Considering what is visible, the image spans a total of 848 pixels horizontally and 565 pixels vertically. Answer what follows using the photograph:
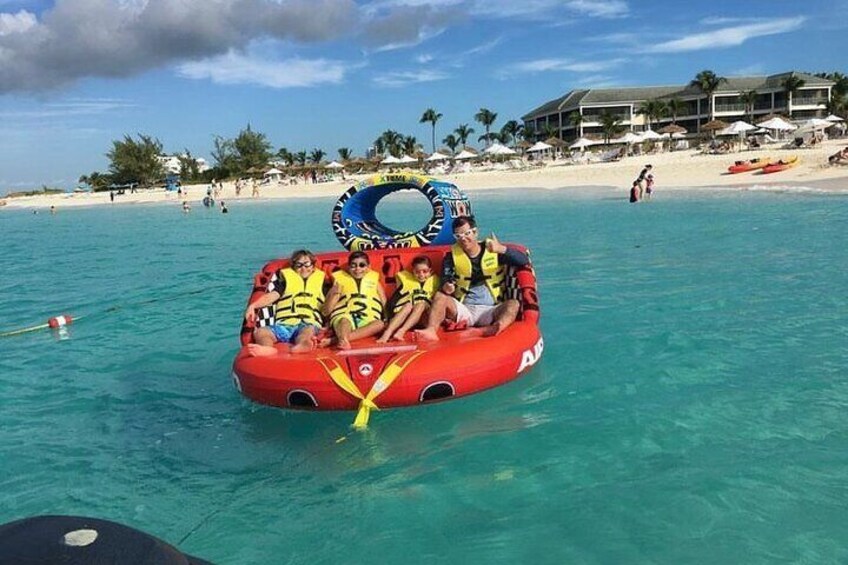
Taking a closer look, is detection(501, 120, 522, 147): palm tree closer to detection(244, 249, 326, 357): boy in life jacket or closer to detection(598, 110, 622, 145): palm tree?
detection(598, 110, 622, 145): palm tree

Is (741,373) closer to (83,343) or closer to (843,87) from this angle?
(83,343)

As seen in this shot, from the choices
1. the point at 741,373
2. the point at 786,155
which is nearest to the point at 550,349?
the point at 741,373

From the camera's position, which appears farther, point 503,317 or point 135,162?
point 135,162

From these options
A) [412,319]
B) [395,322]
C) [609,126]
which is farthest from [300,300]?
[609,126]

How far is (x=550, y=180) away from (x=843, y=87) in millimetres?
31805

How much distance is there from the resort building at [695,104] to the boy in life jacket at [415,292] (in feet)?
170

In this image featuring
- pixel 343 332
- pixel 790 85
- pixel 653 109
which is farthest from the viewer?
pixel 653 109

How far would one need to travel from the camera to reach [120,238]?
23.4 metres

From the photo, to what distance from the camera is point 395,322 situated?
577 cm

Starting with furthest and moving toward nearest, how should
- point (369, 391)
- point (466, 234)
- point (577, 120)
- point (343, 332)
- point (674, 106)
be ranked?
1. point (577, 120)
2. point (674, 106)
3. point (466, 234)
4. point (343, 332)
5. point (369, 391)

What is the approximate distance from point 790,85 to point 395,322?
5554 centimetres

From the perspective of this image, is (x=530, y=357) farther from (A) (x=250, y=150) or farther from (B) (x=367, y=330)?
(A) (x=250, y=150)

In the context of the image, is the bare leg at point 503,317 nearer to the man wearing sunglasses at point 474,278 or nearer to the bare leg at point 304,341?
the man wearing sunglasses at point 474,278

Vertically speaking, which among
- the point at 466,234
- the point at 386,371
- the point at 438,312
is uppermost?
the point at 466,234
